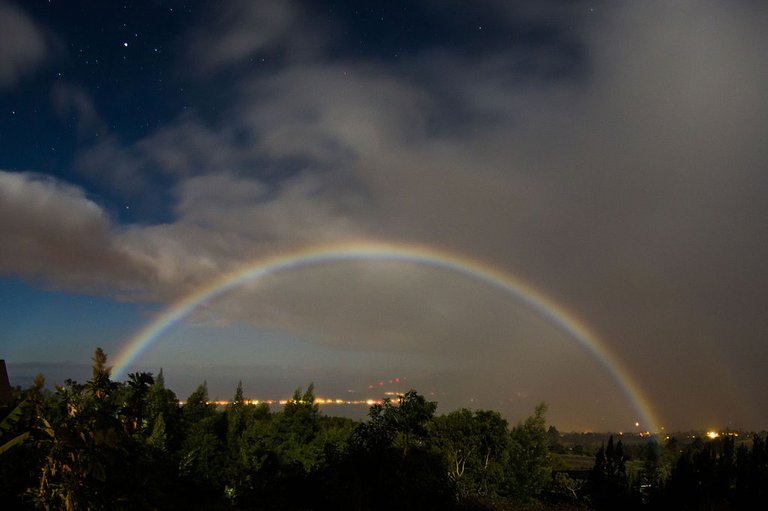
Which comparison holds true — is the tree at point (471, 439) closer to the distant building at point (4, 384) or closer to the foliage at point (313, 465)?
the foliage at point (313, 465)

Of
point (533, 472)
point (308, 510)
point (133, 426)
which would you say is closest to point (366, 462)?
point (308, 510)

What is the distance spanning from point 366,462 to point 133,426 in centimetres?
2092

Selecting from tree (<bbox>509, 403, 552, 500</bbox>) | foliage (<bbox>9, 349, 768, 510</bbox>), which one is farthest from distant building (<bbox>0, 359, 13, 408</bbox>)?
tree (<bbox>509, 403, 552, 500</bbox>)

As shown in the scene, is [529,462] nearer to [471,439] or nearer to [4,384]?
[471,439]

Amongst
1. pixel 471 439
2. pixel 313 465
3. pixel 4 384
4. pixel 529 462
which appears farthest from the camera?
pixel 471 439

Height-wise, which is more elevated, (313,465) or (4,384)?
(4,384)

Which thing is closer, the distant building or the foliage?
the foliage

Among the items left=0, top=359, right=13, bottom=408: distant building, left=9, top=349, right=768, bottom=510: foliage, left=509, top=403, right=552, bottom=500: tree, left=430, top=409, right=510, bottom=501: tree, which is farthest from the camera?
left=430, top=409, right=510, bottom=501: tree

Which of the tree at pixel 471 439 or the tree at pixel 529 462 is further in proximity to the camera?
the tree at pixel 471 439

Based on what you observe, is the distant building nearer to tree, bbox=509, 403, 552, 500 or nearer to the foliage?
the foliage

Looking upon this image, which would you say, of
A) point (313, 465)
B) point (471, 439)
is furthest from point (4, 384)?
point (471, 439)

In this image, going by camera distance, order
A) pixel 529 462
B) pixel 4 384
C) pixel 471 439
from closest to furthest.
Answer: pixel 4 384 → pixel 529 462 → pixel 471 439

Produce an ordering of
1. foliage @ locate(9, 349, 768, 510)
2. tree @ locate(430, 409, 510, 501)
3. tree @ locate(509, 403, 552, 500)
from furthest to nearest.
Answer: tree @ locate(430, 409, 510, 501), tree @ locate(509, 403, 552, 500), foliage @ locate(9, 349, 768, 510)

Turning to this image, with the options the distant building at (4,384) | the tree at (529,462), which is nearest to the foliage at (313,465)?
the tree at (529,462)
